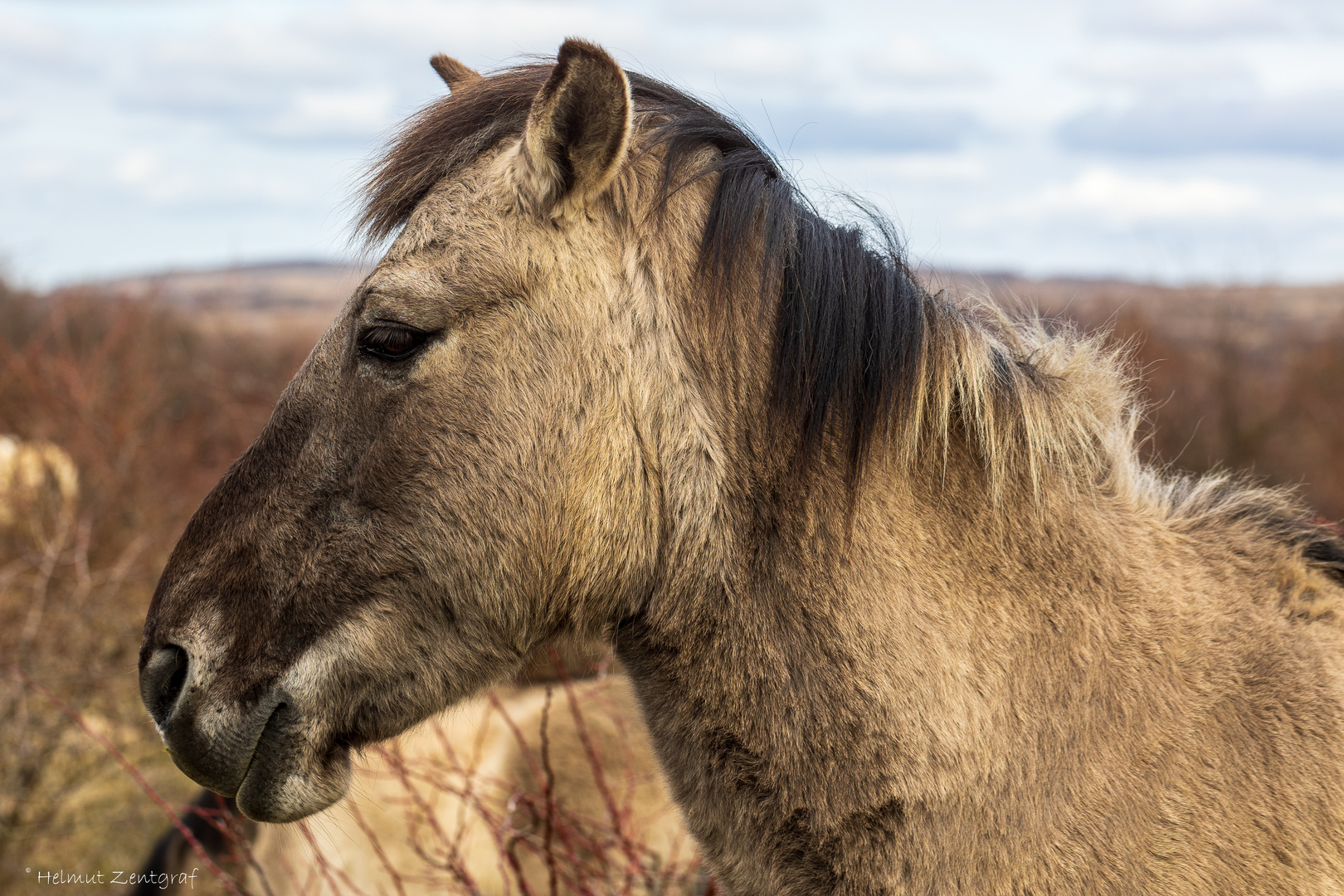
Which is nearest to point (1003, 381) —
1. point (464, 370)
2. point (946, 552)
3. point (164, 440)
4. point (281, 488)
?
point (946, 552)

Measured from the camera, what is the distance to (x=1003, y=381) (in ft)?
6.88

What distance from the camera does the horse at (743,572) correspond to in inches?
75.1

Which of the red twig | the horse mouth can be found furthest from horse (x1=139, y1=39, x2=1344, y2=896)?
the red twig

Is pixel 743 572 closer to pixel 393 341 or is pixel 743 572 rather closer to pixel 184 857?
pixel 393 341

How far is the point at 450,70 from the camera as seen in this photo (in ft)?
8.98

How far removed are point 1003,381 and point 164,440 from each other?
35.2ft

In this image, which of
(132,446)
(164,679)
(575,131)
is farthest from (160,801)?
(132,446)

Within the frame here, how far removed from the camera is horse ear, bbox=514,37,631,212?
6.33 ft

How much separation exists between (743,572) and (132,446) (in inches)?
332

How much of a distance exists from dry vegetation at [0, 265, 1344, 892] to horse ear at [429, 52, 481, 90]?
4.98 ft

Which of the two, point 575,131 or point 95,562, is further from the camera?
point 95,562

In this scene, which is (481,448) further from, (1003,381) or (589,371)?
(1003,381)

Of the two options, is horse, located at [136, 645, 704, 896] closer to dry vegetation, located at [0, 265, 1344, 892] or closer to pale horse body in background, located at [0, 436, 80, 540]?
dry vegetation, located at [0, 265, 1344, 892]

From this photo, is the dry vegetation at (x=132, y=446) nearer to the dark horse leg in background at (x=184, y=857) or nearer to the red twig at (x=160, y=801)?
the red twig at (x=160, y=801)
